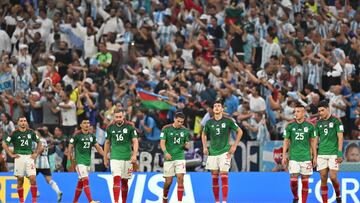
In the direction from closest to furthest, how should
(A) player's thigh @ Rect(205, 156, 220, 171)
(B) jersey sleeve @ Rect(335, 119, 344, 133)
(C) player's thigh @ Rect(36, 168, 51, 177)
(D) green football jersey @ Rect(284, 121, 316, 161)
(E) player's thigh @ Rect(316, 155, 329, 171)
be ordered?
(B) jersey sleeve @ Rect(335, 119, 344, 133) < (E) player's thigh @ Rect(316, 155, 329, 171) < (D) green football jersey @ Rect(284, 121, 316, 161) < (A) player's thigh @ Rect(205, 156, 220, 171) < (C) player's thigh @ Rect(36, 168, 51, 177)

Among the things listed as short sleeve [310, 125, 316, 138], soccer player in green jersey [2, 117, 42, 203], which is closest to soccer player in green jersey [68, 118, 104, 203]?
soccer player in green jersey [2, 117, 42, 203]

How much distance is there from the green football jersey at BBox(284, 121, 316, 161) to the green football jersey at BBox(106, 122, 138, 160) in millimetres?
4024

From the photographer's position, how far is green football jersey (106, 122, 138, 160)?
29.7 metres

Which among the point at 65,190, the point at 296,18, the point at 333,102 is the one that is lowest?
the point at 65,190

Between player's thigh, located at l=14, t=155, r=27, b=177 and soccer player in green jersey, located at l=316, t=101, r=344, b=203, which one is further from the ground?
soccer player in green jersey, located at l=316, t=101, r=344, b=203

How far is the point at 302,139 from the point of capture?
95.5 feet

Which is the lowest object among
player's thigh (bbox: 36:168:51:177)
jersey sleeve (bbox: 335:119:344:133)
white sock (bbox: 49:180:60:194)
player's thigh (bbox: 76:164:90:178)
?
white sock (bbox: 49:180:60:194)

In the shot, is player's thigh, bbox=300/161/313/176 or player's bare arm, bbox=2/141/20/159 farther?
player's bare arm, bbox=2/141/20/159

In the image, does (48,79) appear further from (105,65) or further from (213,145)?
(213,145)

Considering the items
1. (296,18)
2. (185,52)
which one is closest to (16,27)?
(185,52)

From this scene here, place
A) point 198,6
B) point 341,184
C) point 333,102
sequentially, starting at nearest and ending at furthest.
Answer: point 341,184 → point 333,102 → point 198,6

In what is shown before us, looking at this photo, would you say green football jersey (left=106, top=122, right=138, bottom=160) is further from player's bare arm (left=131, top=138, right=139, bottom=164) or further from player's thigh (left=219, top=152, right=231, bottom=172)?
player's thigh (left=219, top=152, right=231, bottom=172)

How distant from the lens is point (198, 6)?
4106cm

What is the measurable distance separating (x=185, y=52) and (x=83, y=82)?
12.3 ft
